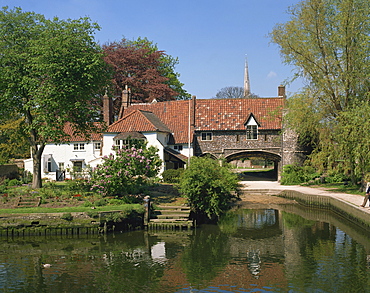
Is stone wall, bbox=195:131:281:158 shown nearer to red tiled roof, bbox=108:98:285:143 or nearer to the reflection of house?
the reflection of house

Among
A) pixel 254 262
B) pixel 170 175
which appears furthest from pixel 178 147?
pixel 254 262

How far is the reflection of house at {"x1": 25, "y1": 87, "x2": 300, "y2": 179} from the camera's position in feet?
149

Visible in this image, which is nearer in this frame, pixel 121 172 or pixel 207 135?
pixel 121 172

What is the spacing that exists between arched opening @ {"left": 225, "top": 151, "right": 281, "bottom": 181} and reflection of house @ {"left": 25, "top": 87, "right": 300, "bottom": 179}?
11 cm

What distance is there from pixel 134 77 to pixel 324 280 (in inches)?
1883

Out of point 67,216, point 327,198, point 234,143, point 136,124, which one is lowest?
point 67,216

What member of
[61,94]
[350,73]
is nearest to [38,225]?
[61,94]

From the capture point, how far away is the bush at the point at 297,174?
139ft

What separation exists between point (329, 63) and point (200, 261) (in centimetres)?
2210

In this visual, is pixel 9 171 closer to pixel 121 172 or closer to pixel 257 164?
pixel 121 172

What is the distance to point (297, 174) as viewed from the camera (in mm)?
42906

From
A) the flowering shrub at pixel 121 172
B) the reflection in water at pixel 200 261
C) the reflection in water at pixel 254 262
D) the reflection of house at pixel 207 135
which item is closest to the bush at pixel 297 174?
the reflection of house at pixel 207 135

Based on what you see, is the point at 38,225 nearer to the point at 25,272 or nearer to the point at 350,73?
the point at 25,272

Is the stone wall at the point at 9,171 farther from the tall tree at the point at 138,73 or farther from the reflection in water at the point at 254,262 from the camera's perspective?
the reflection in water at the point at 254,262
